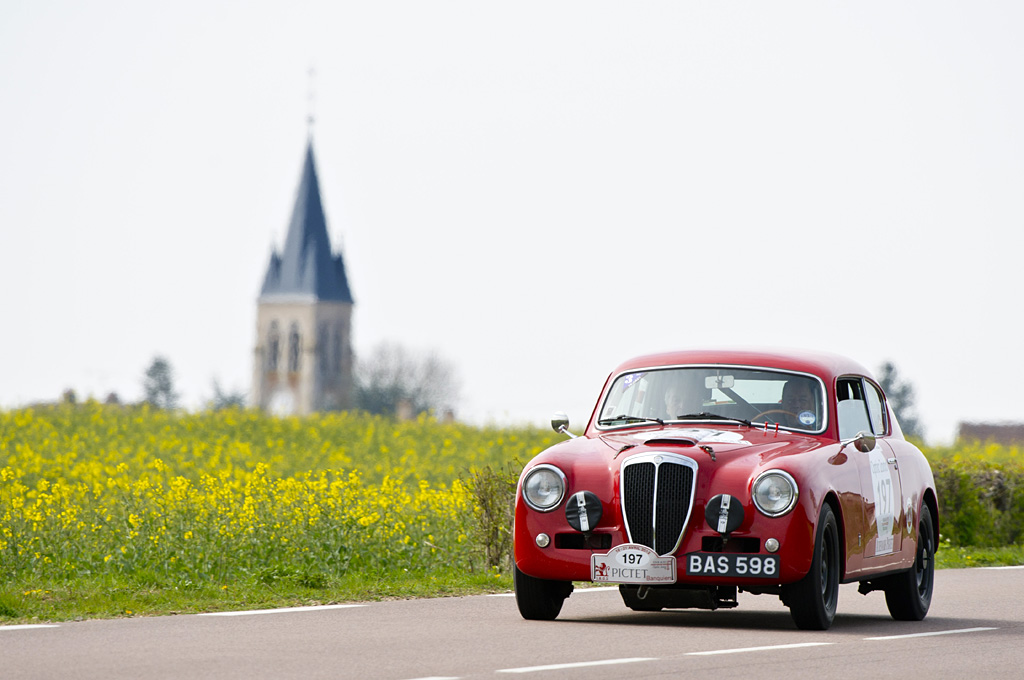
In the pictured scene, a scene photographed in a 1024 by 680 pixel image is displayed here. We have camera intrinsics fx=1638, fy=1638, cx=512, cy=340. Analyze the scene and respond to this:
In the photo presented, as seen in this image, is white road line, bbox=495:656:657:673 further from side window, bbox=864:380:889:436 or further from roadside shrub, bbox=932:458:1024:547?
roadside shrub, bbox=932:458:1024:547

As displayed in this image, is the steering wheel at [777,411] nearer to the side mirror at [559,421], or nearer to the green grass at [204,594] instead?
the side mirror at [559,421]

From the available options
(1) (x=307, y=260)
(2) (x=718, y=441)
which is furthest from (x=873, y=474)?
(1) (x=307, y=260)

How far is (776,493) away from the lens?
10242mm

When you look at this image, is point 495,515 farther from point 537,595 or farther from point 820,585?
point 820,585

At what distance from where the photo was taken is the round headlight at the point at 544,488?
35.1ft

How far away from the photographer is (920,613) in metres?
12.2

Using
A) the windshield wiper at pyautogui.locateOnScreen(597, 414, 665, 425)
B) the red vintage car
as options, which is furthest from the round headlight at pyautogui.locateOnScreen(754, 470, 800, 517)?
the windshield wiper at pyautogui.locateOnScreen(597, 414, 665, 425)

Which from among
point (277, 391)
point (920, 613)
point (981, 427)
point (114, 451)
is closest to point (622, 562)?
point (920, 613)

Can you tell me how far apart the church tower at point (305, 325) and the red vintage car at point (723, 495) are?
141 m

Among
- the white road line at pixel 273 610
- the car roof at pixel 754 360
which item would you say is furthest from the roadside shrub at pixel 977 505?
the white road line at pixel 273 610

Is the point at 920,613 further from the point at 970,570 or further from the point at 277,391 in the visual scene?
the point at 277,391

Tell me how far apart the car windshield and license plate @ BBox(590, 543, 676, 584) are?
1417 mm

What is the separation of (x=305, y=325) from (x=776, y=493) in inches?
6088

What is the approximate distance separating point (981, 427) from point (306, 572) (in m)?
58.2
